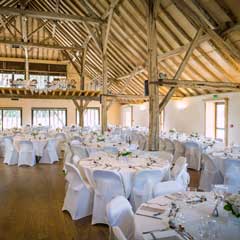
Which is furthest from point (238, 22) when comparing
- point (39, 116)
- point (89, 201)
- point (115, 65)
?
point (39, 116)

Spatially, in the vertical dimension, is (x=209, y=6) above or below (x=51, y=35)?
below

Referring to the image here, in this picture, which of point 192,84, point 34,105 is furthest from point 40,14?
point 34,105

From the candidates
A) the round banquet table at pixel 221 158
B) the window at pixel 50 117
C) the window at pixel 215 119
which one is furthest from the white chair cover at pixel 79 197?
the window at pixel 50 117

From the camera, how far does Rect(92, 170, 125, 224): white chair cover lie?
15.9 ft

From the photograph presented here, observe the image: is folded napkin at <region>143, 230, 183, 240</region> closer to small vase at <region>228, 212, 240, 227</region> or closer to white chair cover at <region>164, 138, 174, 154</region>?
small vase at <region>228, 212, 240, 227</region>

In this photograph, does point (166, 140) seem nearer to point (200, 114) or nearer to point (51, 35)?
point (200, 114)

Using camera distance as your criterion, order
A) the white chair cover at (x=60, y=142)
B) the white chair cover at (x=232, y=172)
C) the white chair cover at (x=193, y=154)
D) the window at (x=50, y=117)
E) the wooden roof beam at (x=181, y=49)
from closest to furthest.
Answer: the white chair cover at (x=232, y=172)
the wooden roof beam at (x=181, y=49)
the white chair cover at (x=193, y=154)
the white chair cover at (x=60, y=142)
the window at (x=50, y=117)

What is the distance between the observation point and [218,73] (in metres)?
10.6

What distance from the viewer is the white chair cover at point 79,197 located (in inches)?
205

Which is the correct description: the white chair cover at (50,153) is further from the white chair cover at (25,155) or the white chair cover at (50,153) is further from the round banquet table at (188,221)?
the round banquet table at (188,221)

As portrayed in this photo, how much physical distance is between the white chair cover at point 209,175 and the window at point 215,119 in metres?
5.58

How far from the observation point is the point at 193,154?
9.85 meters

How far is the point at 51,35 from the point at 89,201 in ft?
49.9

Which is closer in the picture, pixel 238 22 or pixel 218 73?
pixel 238 22
